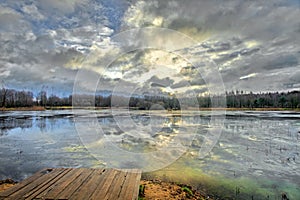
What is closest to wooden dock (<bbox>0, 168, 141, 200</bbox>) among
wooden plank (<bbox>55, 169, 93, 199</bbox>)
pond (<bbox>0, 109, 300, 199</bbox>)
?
wooden plank (<bbox>55, 169, 93, 199</bbox>)

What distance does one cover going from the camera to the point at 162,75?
11992mm

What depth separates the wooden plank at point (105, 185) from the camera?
3566 millimetres

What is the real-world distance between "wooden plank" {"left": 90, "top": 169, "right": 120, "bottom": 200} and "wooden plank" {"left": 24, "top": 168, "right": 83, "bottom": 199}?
2.13 feet

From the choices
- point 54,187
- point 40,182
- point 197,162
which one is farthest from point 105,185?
point 197,162

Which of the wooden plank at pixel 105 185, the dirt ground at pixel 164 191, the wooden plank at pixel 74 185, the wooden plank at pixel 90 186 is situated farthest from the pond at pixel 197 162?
the wooden plank at pixel 74 185

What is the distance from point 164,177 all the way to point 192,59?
6.40 metres

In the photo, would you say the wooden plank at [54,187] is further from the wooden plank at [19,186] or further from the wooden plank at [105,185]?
the wooden plank at [105,185]

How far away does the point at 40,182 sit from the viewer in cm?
414

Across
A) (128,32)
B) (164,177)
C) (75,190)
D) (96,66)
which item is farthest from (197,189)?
(128,32)

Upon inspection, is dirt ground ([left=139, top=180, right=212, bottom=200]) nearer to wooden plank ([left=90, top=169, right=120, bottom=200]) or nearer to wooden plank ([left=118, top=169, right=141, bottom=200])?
wooden plank ([left=118, top=169, right=141, bottom=200])

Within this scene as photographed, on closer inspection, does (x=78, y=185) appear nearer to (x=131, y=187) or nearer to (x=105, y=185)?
(x=105, y=185)

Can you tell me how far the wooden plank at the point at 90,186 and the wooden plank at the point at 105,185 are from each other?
8 centimetres

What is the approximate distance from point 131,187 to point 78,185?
3.35 ft

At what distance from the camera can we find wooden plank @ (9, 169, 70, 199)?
3.53m
